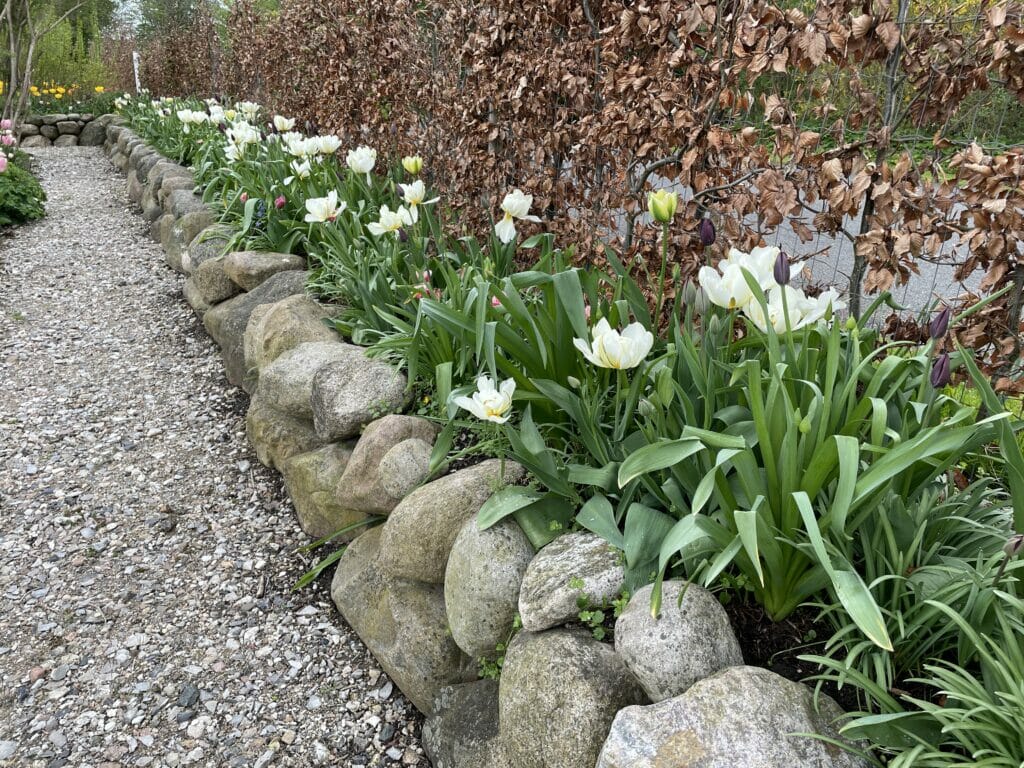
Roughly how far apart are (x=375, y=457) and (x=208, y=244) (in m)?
3.03

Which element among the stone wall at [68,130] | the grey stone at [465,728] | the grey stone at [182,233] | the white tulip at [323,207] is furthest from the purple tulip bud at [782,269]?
the stone wall at [68,130]

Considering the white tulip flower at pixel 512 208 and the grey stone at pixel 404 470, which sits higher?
the white tulip flower at pixel 512 208

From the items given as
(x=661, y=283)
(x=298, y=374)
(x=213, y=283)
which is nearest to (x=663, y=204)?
(x=661, y=283)

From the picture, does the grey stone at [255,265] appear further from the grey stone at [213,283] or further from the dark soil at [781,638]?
the dark soil at [781,638]

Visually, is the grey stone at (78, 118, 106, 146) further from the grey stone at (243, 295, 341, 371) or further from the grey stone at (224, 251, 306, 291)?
the grey stone at (243, 295, 341, 371)

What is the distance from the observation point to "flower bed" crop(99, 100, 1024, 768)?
1.32m

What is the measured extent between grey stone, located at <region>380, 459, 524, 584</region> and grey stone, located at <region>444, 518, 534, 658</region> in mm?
127

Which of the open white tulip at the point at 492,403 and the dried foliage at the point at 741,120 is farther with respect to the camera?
the dried foliage at the point at 741,120

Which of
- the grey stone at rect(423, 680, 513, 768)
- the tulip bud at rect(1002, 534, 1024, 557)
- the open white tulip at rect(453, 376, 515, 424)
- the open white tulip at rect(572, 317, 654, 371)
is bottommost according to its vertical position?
the grey stone at rect(423, 680, 513, 768)

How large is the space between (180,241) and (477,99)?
10.4ft

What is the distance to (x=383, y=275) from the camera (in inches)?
127

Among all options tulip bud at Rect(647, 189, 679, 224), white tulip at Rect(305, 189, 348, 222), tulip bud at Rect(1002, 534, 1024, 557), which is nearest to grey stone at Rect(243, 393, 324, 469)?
white tulip at Rect(305, 189, 348, 222)

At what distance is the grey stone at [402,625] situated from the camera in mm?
2109

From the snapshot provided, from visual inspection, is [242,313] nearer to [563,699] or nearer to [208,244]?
[208,244]
